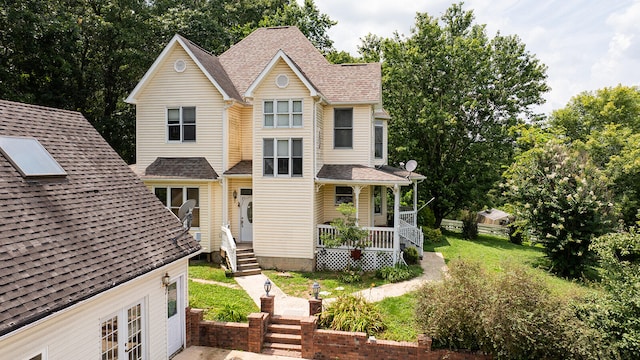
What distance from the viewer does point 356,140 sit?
17.9 metres

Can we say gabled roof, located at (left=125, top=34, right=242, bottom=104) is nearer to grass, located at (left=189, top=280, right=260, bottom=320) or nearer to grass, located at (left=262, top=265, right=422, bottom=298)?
grass, located at (left=262, top=265, right=422, bottom=298)

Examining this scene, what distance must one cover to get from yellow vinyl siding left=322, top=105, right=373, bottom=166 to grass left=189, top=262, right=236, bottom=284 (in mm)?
6902

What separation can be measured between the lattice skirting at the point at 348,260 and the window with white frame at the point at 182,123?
322 inches

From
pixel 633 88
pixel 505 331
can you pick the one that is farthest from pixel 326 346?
pixel 633 88

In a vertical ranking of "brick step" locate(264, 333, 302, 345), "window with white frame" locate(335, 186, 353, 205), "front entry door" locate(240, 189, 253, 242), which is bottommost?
"brick step" locate(264, 333, 302, 345)

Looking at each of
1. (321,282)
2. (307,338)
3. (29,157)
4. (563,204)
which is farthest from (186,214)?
(563,204)

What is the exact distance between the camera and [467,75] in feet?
85.9

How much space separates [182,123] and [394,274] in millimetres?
11742

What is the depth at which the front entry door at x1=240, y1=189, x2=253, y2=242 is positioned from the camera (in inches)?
710

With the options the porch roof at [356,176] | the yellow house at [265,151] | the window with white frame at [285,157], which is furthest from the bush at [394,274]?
the window with white frame at [285,157]

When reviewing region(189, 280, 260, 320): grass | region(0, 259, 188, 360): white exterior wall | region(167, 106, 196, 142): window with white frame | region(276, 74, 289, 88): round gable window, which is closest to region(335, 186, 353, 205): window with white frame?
region(276, 74, 289, 88): round gable window

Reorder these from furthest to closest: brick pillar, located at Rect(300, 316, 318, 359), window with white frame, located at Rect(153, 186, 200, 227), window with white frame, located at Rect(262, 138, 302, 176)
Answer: window with white frame, located at Rect(153, 186, 200, 227), window with white frame, located at Rect(262, 138, 302, 176), brick pillar, located at Rect(300, 316, 318, 359)

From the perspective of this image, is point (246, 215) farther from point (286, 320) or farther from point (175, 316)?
point (175, 316)

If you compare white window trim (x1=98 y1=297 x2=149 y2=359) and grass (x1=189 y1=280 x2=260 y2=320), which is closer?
white window trim (x1=98 y1=297 x2=149 y2=359)
